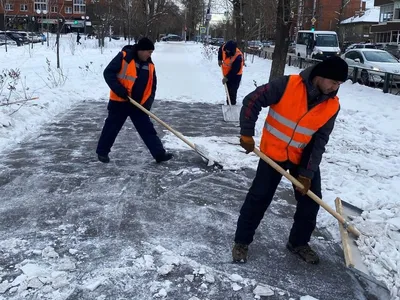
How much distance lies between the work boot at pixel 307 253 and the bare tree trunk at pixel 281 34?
8.23 meters

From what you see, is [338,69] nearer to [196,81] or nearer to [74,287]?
[74,287]

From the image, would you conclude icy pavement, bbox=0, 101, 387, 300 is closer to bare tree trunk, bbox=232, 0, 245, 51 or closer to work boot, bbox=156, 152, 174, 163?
work boot, bbox=156, 152, 174, 163

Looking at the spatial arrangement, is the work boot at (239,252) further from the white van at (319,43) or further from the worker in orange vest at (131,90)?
the white van at (319,43)

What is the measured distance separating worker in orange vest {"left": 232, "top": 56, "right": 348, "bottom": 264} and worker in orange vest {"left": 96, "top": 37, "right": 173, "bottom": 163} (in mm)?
2331

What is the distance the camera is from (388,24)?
47.4m

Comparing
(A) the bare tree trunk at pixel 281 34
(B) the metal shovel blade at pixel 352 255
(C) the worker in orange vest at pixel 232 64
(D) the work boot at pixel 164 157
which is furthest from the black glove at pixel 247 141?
(A) the bare tree trunk at pixel 281 34

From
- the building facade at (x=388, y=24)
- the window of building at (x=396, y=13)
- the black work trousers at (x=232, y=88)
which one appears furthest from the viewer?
the window of building at (x=396, y=13)

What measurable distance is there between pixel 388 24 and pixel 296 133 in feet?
165

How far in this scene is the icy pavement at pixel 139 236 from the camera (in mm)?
2896

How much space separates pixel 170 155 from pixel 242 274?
267cm

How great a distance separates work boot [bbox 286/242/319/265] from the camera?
3322mm

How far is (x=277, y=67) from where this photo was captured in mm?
11711

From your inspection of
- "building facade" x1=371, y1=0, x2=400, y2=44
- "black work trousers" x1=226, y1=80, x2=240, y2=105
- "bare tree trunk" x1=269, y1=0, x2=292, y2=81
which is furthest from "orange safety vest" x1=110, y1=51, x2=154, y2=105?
"building facade" x1=371, y1=0, x2=400, y2=44

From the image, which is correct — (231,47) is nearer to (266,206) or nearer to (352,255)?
(266,206)
